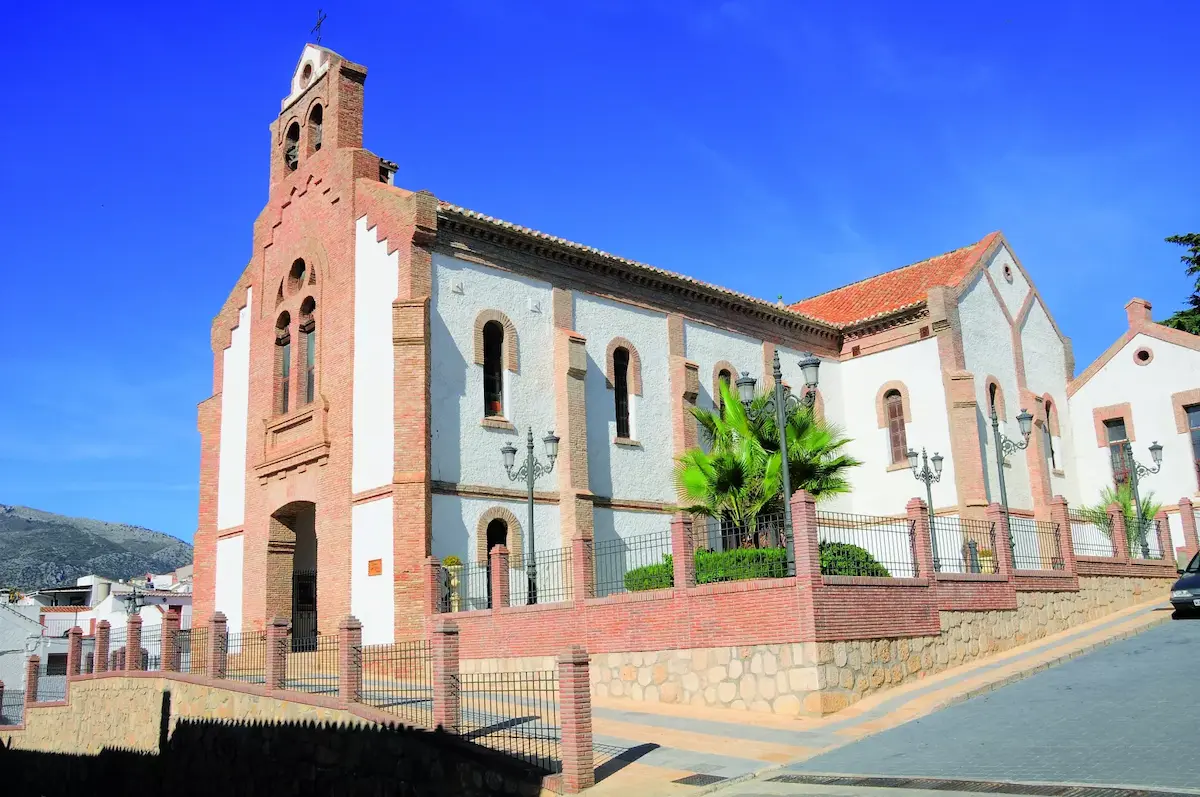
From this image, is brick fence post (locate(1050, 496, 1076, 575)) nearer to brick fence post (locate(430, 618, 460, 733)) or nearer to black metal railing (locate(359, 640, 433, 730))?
black metal railing (locate(359, 640, 433, 730))

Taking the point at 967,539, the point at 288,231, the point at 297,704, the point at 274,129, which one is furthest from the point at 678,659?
the point at 274,129

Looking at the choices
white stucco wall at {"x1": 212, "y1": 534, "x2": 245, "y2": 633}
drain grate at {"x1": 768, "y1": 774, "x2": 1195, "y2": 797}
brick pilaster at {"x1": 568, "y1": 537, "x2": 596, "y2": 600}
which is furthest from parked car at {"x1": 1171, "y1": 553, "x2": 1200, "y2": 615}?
white stucco wall at {"x1": 212, "y1": 534, "x2": 245, "y2": 633}

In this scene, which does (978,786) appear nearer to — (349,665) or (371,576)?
(349,665)

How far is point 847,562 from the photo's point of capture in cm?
1661

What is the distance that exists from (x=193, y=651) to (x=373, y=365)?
6541mm

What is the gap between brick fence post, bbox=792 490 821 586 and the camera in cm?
1508

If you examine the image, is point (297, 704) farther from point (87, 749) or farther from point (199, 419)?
point (199, 419)

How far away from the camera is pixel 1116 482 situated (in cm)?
3234

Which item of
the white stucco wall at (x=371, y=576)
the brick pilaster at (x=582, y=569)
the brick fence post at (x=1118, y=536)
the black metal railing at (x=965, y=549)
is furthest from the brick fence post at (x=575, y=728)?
the brick fence post at (x=1118, y=536)

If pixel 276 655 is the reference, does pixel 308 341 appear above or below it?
above

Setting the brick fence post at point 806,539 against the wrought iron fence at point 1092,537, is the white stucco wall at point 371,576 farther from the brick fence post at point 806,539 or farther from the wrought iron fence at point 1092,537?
the wrought iron fence at point 1092,537

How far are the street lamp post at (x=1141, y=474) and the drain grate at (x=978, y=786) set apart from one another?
18.4 meters

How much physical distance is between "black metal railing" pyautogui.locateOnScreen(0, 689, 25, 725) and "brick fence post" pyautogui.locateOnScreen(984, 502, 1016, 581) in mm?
23722

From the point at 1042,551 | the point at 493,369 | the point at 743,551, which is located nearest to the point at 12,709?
the point at 493,369
